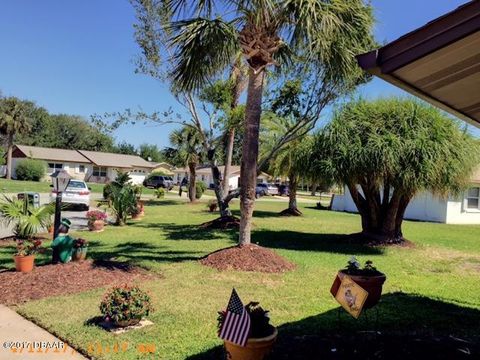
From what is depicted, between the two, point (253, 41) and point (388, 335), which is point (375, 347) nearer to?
point (388, 335)

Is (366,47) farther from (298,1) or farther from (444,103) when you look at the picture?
(444,103)

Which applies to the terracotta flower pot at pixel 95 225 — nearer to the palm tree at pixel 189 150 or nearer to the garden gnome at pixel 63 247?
the garden gnome at pixel 63 247

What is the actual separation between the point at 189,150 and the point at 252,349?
1101 inches

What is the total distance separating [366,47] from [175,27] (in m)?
4.93

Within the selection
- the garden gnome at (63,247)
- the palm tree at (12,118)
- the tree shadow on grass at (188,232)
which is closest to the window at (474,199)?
the tree shadow on grass at (188,232)

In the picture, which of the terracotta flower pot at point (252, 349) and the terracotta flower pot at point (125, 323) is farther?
the terracotta flower pot at point (125, 323)

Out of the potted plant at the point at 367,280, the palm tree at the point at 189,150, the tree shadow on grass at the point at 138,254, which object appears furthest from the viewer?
the palm tree at the point at 189,150

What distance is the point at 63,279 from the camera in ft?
24.7

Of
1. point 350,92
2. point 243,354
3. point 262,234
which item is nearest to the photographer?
point 243,354

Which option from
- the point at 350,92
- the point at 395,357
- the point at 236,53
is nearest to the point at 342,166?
the point at 350,92

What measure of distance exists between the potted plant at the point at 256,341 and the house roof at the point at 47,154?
56.0m

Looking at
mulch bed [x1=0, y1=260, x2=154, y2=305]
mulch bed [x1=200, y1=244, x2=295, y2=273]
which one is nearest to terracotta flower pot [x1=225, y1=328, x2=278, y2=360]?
mulch bed [x1=0, y1=260, x2=154, y2=305]

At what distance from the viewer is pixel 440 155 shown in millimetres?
11984

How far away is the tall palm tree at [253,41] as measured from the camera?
27.5 ft
